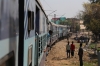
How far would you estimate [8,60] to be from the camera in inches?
98.3

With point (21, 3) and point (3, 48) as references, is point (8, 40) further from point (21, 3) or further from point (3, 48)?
point (21, 3)

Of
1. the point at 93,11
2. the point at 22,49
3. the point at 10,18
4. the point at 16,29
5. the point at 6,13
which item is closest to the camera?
the point at 6,13

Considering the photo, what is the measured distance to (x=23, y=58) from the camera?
3191 mm

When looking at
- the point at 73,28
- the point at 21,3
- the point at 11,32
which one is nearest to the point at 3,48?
the point at 11,32

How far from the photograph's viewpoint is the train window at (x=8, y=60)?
87.3 inches

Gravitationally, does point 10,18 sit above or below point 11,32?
above

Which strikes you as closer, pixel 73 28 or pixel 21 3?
pixel 21 3

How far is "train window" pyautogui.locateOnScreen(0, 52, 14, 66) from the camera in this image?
2.22 metres

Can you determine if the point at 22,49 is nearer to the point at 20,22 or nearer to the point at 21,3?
the point at 20,22

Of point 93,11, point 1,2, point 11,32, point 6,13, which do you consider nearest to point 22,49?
point 11,32

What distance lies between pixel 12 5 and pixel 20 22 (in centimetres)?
52

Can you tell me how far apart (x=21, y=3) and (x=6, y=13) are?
33.7 inches

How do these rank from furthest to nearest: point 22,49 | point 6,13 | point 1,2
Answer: point 22,49 → point 6,13 → point 1,2

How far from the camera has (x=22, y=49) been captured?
3162mm
